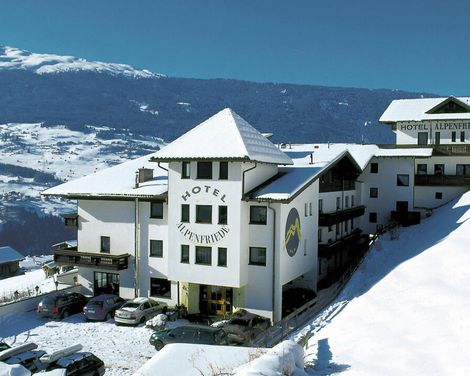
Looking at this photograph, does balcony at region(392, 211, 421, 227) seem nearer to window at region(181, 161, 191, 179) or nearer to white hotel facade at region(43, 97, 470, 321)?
white hotel facade at region(43, 97, 470, 321)

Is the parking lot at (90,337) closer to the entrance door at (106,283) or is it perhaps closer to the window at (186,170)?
the entrance door at (106,283)

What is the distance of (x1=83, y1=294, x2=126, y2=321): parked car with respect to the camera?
32156 mm

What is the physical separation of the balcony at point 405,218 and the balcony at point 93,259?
97.9 feet

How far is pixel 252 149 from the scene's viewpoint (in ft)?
105

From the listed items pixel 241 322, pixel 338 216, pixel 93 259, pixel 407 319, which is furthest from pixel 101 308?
pixel 338 216

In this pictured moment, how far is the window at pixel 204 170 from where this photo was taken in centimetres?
3203

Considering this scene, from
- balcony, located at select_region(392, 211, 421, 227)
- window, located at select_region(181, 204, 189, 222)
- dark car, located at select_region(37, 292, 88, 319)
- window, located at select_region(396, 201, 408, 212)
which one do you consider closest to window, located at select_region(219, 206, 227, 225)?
window, located at select_region(181, 204, 189, 222)

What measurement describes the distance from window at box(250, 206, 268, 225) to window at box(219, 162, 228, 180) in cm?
280

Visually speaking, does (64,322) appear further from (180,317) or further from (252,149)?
(252,149)

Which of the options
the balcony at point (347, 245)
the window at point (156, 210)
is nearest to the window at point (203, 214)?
the window at point (156, 210)

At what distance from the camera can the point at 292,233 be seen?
110 ft

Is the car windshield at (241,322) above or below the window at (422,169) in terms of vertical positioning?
below

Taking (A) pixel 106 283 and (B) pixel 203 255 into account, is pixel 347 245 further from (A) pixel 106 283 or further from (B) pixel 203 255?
(A) pixel 106 283

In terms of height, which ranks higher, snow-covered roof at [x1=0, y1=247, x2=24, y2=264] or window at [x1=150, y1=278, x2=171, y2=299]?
window at [x1=150, y1=278, x2=171, y2=299]
